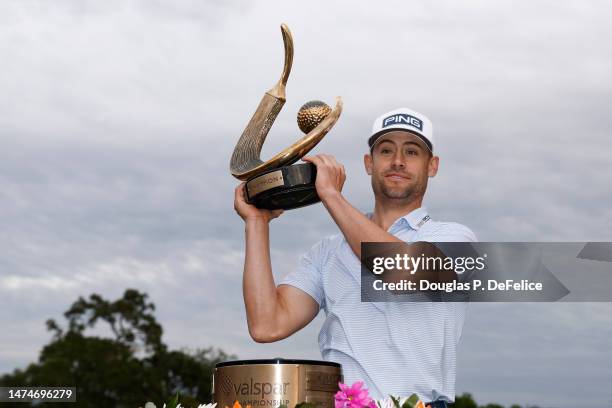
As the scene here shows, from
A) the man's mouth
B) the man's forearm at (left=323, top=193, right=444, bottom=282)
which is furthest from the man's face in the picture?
the man's forearm at (left=323, top=193, right=444, bottom=282)

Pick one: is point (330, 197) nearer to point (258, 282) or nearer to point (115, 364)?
point (258, 282)

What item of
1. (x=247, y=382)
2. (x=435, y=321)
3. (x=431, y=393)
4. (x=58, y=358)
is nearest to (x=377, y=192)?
(x=435, y=321)

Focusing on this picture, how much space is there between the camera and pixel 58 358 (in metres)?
41.6

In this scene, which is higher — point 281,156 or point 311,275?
point 281,156

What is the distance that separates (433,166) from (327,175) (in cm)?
103

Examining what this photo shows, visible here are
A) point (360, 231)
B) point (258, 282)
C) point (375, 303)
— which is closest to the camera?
point (360, 231)

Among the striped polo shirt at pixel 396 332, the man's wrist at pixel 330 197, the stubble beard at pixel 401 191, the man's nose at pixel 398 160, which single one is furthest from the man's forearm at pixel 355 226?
the man's nose at pixel 398 160

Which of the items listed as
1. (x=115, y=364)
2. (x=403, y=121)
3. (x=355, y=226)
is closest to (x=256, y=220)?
(x=355, y=226)

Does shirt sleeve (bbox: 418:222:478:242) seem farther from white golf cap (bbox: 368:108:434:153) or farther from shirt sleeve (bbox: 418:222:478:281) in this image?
white golf cap (bbox: 368:108:434:153)

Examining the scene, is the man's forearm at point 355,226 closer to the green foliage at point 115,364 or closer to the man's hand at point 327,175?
the man's hand at point 327,175

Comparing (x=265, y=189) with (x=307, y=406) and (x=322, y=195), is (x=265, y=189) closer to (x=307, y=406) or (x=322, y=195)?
(x=322, y=195)

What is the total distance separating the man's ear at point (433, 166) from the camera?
6.20m

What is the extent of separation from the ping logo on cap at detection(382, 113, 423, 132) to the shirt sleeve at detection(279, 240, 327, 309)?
953 mm

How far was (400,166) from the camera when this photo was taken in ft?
19.6
